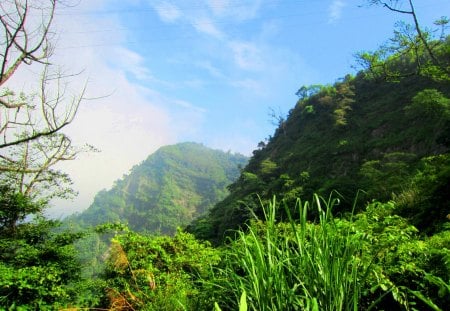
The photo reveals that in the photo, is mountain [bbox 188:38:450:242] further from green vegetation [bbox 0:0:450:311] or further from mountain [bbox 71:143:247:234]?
mountain [bbox 71:143:247:234]

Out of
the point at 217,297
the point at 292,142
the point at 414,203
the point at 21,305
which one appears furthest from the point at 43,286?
the point at 292,142

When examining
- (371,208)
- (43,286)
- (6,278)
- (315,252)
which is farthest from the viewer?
(43,286)

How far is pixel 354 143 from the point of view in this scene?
121ft

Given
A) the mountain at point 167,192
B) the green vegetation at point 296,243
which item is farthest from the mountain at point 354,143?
the mountain at point 167,192

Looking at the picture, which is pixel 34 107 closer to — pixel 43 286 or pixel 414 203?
pixel 43 286

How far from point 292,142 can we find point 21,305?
48701 millimetres

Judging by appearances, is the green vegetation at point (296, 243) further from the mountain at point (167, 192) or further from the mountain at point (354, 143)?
the mountain at point (167, 192)

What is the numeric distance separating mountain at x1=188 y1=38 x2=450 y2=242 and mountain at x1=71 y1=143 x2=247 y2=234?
63.6 m

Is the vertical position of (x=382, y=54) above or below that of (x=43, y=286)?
above

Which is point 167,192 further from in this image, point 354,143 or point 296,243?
point 296,243

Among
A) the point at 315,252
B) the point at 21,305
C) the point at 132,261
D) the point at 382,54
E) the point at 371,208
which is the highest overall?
the point at 382,54

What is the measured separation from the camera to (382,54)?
11992mm

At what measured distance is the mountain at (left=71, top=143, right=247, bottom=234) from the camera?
12203 centimetres

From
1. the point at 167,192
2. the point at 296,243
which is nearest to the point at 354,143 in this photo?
the point at 296,243
